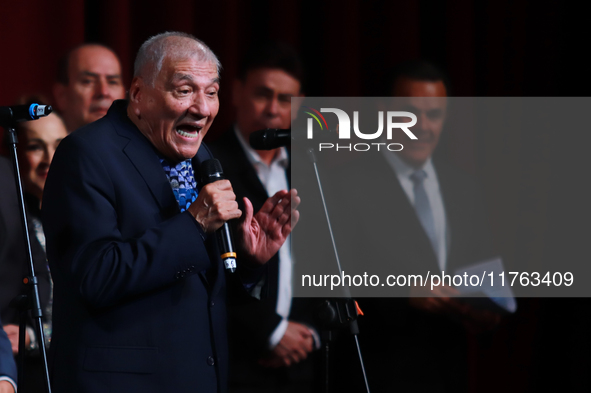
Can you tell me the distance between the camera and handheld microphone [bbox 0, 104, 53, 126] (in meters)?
1.44

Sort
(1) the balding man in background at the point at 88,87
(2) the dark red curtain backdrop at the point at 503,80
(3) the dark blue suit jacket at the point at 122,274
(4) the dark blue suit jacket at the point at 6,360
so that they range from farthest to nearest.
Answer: (2) the dark red curtain backdrop at the point at 503,80, (1) the balding man in background at the point at 88,87, (4) the dark blue suit jacket at the point at 6,360, (3) the dark blue suit jacket at the point at 122,274

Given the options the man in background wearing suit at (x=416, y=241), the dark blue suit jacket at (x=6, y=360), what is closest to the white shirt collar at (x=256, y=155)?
the man in background wearing suit at (x=416, y=241)

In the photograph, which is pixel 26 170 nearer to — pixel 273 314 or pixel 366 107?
pixel 273 314

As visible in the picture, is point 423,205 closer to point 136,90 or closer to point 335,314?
point 335,314

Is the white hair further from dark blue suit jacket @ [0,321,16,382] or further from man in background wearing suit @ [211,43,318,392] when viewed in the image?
dark blue suit jacket @ [0,321,16,382]

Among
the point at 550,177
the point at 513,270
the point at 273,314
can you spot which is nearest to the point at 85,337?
the point at 273,314

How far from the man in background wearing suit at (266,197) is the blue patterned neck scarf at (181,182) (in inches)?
18.3

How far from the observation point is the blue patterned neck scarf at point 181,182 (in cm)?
145

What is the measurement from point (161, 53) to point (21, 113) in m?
0.35

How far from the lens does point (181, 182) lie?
1.47 metres

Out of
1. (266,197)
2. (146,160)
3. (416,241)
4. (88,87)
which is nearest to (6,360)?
(146,160)

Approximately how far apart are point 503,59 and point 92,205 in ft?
7.96

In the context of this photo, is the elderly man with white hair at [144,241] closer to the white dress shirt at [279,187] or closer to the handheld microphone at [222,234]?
the handheld microphone at [222,234]

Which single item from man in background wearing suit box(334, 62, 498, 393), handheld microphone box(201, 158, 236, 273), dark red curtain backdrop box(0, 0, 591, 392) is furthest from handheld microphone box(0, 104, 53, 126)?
dark red curtain backdrop box(0, 0, 591, 392)
